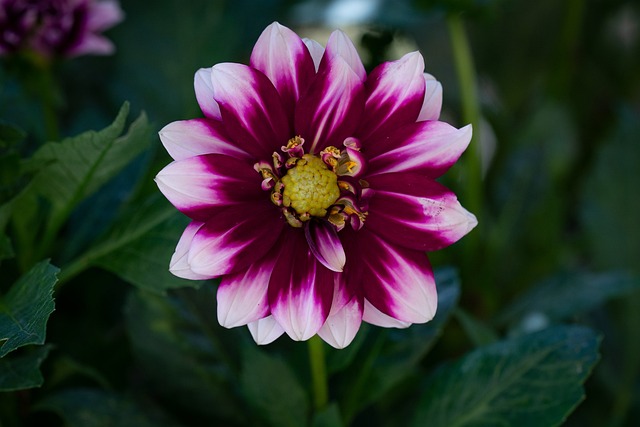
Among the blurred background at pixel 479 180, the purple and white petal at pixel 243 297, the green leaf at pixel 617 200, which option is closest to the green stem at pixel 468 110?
the blurred background at pixel 479 180

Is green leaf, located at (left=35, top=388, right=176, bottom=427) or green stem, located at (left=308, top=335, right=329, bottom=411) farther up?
green stem, located at (left=308, top=335, right=329, bottom=411)

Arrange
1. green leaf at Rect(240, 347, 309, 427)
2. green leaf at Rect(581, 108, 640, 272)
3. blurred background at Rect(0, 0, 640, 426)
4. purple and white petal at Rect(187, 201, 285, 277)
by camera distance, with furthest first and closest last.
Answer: green leaf at Rect(581, 108, 640, 272) < blurred background at Rect(0, 0, 640, 426) < green leaf at Rect(240, 347, 309, 427) < purple and white petal at Rect(187, 201, 285, 277)

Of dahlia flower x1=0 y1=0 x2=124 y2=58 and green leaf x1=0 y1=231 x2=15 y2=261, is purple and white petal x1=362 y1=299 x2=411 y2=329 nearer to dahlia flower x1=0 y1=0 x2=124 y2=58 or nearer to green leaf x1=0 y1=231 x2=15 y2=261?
green leaf x1=0 y1=231 x2=15 y2=261

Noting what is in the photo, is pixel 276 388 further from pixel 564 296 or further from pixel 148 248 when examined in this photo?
pixel 564 296

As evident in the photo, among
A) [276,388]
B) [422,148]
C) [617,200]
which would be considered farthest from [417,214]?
[617,200]

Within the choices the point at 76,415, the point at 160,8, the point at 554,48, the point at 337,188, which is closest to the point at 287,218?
the point at 337,188

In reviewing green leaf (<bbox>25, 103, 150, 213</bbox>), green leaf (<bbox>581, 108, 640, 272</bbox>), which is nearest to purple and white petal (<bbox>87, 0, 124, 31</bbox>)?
green leaf (<bbox>25, 103, 150, 213</bbox>)
